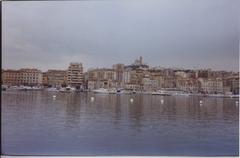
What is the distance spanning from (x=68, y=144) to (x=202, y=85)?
129cm

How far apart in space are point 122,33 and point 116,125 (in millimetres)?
797

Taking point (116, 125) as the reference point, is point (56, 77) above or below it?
above

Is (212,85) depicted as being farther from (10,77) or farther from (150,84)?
(10,77)

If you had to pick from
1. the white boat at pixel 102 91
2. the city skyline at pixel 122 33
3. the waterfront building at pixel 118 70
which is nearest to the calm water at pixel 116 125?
the white boat at pixel 102 91

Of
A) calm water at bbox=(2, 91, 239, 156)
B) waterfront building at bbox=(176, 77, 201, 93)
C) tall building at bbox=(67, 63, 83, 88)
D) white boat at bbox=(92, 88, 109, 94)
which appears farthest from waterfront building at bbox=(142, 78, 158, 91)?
tall building at bbox=(67, 63, 83, 88)

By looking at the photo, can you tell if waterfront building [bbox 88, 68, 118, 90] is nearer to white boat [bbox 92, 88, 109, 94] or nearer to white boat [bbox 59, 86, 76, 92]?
white boat [bbox 92, 88, 109, 94]

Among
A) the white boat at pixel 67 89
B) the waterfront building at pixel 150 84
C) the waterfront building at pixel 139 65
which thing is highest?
the waterfront building at pixel 139 65

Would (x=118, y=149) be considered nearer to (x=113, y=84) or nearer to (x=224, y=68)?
(x=113, y=84)

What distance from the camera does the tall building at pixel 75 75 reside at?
11.1ft

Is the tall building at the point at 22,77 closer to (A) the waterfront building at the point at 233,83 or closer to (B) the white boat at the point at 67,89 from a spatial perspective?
(B) the white boat at the point at 67,89

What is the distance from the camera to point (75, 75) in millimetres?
3406

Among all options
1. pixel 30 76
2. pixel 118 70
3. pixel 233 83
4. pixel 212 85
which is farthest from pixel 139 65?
pixel 30 76

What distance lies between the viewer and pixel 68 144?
3.30 metres

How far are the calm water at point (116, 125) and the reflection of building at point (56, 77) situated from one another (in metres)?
0.10
